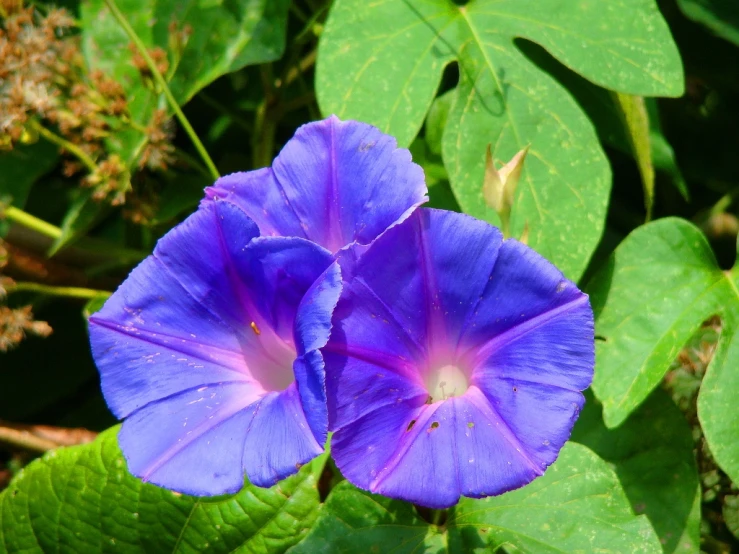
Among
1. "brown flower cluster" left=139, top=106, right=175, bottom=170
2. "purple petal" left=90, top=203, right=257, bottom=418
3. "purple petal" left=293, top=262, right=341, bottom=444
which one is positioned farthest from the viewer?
"brown flower cluster" left=139, top=106, right=175, bottom=170

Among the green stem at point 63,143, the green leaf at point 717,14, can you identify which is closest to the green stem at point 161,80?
the green stem at point 63,143

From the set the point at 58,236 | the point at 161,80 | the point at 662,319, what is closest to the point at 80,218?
the point at 58,236

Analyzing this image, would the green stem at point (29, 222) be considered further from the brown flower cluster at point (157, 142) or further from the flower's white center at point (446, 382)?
the flower's white center at point (446, 382)

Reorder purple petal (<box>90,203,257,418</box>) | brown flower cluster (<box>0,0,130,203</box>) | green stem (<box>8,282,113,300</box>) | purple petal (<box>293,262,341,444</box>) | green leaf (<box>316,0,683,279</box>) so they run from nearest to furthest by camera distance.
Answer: purple petal (<box>293,262,341,444</box>) → purple petal (<box>90,203,257,418</box>) → green leaf (<box>316,0,683,279</box>) → brown flower cluster (<box>0,0,130,203</box>) → green stem (<box>8,282,113,300</box>)

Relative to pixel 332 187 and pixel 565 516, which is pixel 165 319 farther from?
pixel 565 516

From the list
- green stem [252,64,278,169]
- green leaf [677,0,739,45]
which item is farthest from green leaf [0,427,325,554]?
green leaf [677,0,739,45]

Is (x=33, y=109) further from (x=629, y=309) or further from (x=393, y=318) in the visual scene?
(x=629, y=309)

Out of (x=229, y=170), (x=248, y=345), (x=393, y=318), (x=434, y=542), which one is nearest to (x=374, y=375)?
(x=393, y=318)

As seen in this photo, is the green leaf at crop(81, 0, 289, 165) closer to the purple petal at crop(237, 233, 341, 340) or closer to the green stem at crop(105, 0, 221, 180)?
the green stem at crop(105, 0, 221, 180)
